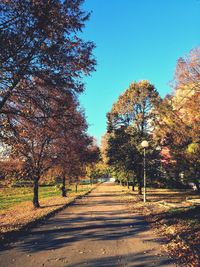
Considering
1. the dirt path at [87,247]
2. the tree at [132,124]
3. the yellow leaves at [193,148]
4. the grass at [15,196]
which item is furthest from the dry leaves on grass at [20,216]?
the tree at [132,124]

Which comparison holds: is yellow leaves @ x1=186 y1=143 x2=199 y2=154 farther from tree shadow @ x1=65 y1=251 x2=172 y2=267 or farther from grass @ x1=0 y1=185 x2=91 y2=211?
tree shadow @ x1=65 y1=251 x2=172 y2=267

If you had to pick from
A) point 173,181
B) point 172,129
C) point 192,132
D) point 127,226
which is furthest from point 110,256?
point 173,181

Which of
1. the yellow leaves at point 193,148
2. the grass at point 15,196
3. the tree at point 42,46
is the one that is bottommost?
the grass at point 15,196

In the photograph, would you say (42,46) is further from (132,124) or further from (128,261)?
(132,124)

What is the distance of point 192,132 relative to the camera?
21.1 metres

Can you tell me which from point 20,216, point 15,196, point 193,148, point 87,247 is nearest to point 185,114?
point 193,148

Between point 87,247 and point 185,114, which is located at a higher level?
point 185,114

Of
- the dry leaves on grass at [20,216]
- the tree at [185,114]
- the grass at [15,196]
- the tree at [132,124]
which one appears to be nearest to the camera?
the dry leaves on grass at [20,216]

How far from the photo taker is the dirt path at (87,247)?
728 centimetres

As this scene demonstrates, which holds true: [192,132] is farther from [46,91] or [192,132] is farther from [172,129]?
[46,91]

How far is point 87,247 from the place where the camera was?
8711 millimetres

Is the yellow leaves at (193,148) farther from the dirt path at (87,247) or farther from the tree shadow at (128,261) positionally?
the tree shadow at (128,261)

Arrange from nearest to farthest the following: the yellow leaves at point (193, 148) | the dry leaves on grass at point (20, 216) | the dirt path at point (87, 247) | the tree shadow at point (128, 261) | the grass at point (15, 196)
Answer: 1. the tree shadow at point (128, 261)
2. the dirt path at point (87, 247)
3. the dry leaves on grass at point (20, 216)
4. the yellow leaves at point (193, 148)
5. the grass at point (15, 196)

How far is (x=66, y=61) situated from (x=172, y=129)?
1473 centimetres
